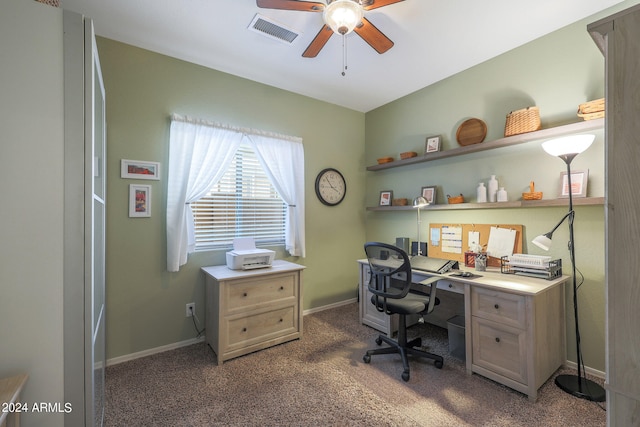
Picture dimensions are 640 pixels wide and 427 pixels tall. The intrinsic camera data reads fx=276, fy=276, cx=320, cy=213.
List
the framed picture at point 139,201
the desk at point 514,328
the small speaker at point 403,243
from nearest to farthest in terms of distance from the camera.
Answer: the desk at point 514,328 < the framed picture at point 139,201 < the small speaker at point 403,243

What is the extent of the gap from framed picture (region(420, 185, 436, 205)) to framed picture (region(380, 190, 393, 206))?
48 cm

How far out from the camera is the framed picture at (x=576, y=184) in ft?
7.03

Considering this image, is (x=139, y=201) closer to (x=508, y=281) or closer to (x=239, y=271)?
(x=239, y=271)

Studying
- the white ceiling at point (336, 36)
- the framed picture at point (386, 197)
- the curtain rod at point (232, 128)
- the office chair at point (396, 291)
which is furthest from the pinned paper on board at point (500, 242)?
the curtain rod at point (232, 128)

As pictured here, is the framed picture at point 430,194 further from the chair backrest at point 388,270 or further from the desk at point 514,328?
the chair backrest at point 388,270

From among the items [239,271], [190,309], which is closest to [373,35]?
[239,271]

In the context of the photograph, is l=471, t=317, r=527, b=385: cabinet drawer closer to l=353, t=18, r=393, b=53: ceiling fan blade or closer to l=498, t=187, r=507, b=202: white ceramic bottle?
l=498, t=187, r=507, b=202: white ceramic bottle

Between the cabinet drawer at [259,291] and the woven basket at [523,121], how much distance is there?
7.96ft

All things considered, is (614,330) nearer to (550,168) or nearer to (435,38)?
(550,168)

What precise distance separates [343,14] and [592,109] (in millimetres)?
1931

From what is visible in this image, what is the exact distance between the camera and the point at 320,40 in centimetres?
207

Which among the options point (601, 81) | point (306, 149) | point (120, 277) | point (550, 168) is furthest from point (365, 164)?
point (120, 277)

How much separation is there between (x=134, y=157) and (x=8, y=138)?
5.35 ft

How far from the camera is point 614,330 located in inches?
34.0
